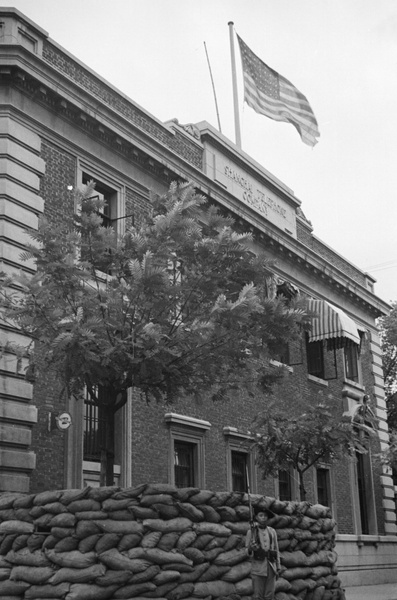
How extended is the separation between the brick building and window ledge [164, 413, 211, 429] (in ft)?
0.09

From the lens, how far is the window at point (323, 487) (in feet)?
85.1

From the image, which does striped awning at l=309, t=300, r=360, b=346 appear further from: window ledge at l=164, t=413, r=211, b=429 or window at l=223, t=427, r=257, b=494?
window ledge at l=164, t=413, r=211, b=429

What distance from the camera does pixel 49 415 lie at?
606 inches

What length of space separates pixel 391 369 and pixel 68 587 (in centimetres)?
3771

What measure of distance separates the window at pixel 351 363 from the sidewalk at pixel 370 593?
766cm

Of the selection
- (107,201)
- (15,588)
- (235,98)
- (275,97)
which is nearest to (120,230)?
(107,201)

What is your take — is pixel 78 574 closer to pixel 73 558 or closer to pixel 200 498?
pixel 73 558

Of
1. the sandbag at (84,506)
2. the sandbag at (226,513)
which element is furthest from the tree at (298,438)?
the sandbag at (84,506)

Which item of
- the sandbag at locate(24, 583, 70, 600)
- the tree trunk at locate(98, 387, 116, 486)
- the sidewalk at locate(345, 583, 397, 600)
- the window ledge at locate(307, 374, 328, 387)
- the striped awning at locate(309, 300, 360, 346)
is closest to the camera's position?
the sandbag at locate(24, 583, 70, 600)

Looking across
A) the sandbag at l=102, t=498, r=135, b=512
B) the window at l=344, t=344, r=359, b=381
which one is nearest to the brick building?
the window at l=344, t=344, r=359, b=381

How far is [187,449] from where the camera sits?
1986 centimetres

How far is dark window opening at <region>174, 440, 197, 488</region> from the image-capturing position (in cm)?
1933

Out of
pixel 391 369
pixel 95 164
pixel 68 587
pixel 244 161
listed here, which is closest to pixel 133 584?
pixel 68 587

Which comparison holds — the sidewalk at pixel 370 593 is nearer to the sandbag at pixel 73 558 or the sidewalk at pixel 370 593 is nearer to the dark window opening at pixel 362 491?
the dark window opening at pixel 362 491
